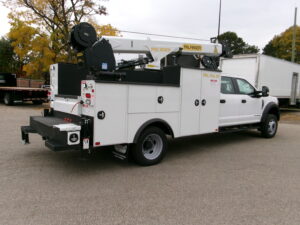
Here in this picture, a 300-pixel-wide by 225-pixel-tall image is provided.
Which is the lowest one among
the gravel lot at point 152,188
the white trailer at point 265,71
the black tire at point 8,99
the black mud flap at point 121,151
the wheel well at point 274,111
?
the gravel lot at point 152,188

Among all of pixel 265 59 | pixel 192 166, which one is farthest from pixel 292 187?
pixel 265 59

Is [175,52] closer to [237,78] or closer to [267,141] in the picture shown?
[237,78]

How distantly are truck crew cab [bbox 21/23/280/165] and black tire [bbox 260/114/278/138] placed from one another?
1589 millimetres

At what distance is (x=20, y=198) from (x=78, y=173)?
3.90 feet

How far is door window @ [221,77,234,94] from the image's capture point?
22.4ft

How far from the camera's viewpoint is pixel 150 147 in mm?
5191

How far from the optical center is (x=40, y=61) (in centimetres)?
2050

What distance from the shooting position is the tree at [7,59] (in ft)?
128

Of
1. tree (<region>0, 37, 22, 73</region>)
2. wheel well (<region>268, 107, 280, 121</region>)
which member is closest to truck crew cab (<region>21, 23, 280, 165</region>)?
wheel well (<region>268, 107, 280, 121</region>)

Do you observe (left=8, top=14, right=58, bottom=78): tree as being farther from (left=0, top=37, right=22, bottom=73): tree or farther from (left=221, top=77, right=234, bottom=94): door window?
(left=0, top=37, right=22, bottom=73): tree

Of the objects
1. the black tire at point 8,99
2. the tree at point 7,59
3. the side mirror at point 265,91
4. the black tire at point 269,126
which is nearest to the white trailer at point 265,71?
the black tire at point 269,126

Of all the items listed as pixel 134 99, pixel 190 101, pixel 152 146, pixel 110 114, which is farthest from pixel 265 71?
pixel 110 114

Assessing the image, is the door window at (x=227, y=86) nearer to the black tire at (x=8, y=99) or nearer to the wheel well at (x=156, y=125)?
the wheel well at (x=156, y=125)

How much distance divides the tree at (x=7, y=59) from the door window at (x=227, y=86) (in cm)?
4129
